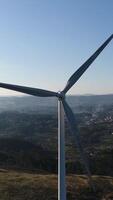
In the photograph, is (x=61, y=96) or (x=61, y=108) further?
(x=61, y=96)

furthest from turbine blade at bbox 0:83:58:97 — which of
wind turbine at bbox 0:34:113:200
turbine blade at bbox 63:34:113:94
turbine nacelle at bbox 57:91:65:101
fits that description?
turbine blade at bbox 63:34:113:94

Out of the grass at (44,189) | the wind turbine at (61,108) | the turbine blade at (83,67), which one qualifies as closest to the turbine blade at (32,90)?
the wind turbine at (61,108)

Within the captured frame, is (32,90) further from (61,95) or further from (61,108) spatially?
(61,108)

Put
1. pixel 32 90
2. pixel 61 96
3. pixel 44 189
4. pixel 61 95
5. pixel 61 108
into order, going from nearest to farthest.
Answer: pixel 61 108
pixel 61 96
pixel 61 95
pixel 32 90
pixel 44 189

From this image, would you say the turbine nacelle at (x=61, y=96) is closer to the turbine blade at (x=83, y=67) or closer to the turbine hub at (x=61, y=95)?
the turbine hub at (x=61, y=95)

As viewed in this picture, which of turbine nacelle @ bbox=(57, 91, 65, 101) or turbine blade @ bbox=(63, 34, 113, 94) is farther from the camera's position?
turbine blade @ bbox=(63, 34, 113, 94)

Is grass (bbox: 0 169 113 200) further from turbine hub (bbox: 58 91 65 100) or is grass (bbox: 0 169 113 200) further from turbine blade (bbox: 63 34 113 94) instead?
turbine hub (bbox: 58 91 65 100)

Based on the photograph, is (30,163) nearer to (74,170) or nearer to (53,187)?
(74,170)

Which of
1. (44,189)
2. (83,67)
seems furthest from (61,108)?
(44,189)

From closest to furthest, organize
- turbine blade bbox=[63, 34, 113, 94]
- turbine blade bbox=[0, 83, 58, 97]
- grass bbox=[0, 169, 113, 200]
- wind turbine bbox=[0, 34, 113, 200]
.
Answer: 1. wind turbine bbox=[0, 34, 113, 200]
2. turbine blade bbox=[0, 83, 58, 97]
3. turbine blade bbox=[63, 34, 113, 94]
4. grass bbox=[0, 169, 113, 200]

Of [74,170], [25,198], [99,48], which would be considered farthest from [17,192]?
[74,170]
